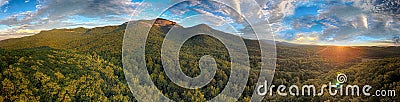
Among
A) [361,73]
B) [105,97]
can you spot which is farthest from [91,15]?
[361,73]

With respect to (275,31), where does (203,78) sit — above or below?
below

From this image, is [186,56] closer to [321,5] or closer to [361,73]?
[321,5]

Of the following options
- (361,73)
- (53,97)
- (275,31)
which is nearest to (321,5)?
(275,31)

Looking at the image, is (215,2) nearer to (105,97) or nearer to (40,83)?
(105,97)

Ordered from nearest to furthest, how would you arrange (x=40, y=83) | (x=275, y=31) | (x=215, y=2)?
(x=40, y=83) < (x=215, y=2) < (x=275, y=31)

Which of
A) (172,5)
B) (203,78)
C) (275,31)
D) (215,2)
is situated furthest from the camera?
(275,31)

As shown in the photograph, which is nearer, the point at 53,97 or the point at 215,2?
the point at 53,97

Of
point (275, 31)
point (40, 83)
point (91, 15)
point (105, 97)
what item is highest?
point (91, 15)
